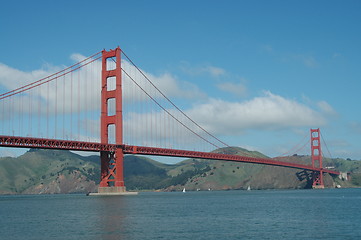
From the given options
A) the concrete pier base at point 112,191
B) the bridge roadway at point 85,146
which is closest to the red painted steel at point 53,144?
the bridge roadway at point 85,146

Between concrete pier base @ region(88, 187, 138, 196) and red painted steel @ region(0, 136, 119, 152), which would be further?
concrete pier base @ region(88, 187, 138, 196)

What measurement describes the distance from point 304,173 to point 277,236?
6602 inches

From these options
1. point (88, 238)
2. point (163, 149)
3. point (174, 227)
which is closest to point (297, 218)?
point (174, 227)

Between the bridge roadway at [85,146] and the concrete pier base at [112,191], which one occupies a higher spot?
the bridge roadway at [85,146]

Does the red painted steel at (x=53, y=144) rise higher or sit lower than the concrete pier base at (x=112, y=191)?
higher

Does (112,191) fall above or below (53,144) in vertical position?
below

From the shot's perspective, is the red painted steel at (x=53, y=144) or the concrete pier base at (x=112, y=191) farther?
the concrete pier base at (x=112, y=191)

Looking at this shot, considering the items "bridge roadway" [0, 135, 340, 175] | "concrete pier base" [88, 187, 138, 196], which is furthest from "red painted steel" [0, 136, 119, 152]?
"concrete pier base" [88, 187, 138, 196]

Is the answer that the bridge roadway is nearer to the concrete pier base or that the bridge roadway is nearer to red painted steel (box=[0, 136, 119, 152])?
red painted steel (box=[0, 136, 119, 152])

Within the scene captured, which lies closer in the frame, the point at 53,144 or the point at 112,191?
the point at 53,144

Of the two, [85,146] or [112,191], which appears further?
[112,191]

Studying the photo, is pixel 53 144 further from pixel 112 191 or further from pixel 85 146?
pixel 112 191

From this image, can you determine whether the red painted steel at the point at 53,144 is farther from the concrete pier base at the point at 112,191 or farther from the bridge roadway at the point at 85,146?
the concrete pier base at the point at 112,191

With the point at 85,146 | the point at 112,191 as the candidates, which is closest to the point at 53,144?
the point at 85,146
